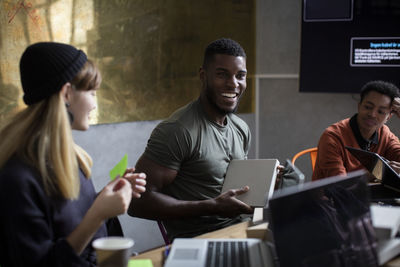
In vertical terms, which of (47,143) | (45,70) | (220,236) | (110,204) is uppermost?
(45,70)

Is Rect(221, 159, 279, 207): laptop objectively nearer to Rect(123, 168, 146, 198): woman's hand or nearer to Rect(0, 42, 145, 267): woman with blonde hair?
Rect(123, 168, 146, 198): woman's hand

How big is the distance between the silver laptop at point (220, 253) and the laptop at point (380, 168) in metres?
0.91

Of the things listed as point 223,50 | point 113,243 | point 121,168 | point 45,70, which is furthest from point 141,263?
point 223,50

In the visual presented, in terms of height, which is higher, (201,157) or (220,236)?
(201,157)

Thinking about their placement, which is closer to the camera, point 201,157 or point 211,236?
point 211,236

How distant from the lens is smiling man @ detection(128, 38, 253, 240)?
1894mm

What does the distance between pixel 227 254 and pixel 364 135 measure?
1.62 m

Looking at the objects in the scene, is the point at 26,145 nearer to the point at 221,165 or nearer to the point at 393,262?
the point at 221,165

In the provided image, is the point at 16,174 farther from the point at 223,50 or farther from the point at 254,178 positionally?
the point at 223,50

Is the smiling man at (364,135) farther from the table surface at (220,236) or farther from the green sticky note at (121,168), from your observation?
the green sticky note at (121,168)

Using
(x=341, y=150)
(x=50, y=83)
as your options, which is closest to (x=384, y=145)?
(x=341, y=150)

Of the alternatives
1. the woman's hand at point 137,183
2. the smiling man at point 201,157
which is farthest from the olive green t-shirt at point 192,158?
the woman's hand at point 137,183

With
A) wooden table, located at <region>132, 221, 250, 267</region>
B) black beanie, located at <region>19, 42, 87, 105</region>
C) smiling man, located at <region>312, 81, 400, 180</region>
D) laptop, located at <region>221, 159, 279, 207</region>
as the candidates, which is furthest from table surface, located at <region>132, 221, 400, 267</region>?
smiling man, located at <region>312, 81, 400, 180</region>

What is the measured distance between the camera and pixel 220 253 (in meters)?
1.31
